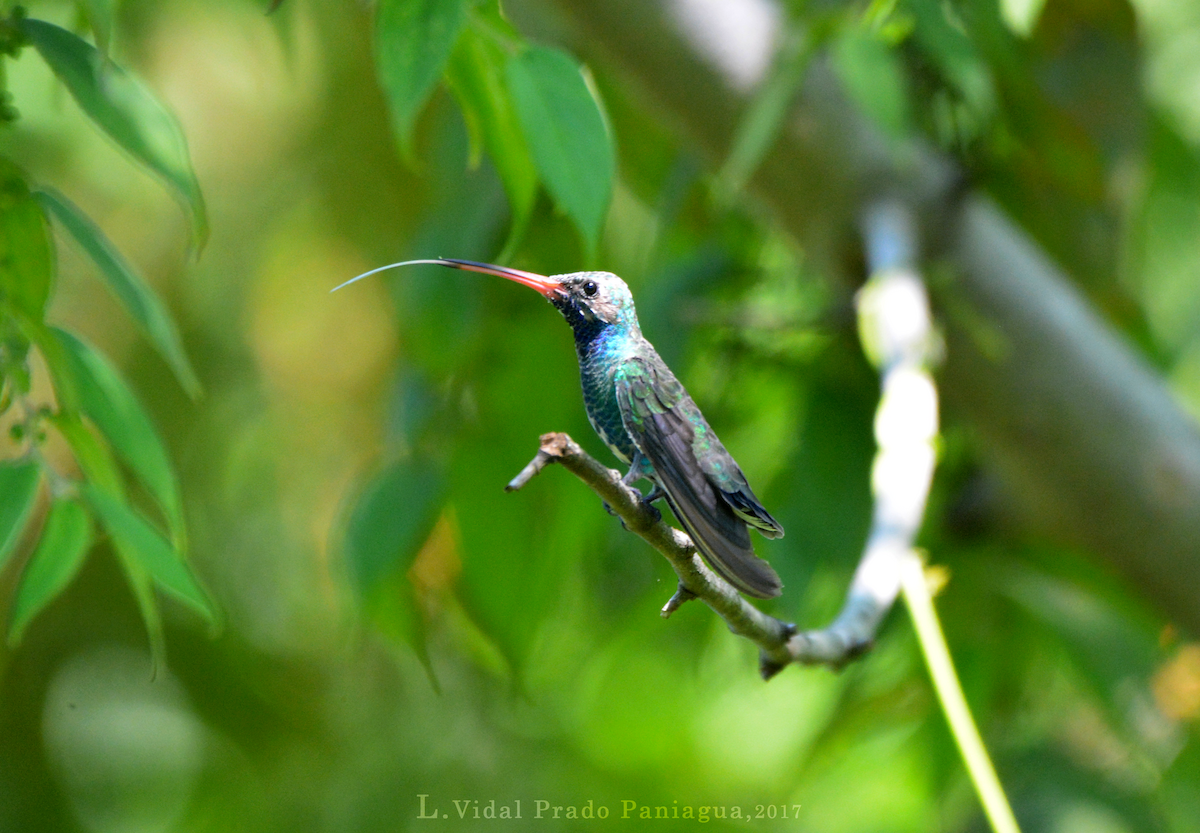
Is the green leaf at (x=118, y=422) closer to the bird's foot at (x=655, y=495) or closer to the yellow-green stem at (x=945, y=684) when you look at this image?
the bird's foot at (x=655, y=495)

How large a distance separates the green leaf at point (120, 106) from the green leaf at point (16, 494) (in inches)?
11.5

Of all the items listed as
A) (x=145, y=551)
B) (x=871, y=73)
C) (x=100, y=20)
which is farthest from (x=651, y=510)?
(x=871, y=73)

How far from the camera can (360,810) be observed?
329 cm

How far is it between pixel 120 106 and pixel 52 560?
0.47 m

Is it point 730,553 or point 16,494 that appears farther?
point 16,494

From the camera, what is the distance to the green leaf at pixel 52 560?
1.06m

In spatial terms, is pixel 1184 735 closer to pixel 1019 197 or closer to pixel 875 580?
pixel 1019 197

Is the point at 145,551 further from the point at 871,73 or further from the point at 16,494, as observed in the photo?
the point at 871,73

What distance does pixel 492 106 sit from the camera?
1292 mm

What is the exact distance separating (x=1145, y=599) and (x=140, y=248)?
3323 millimetres

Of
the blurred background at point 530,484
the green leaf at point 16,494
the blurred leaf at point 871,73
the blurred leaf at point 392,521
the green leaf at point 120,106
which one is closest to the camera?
the green leaf at point 16,494

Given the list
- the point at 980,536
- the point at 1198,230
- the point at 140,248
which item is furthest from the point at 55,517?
the point at 1198,230

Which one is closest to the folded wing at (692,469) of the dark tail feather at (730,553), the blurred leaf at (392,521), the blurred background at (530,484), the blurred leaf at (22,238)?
the dark tail feather at (730,553)

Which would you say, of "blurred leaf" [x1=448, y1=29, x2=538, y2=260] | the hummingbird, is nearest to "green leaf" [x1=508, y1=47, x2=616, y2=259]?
"blurred leaf" [x1=448, y1=29, x2=538, y2=260]
